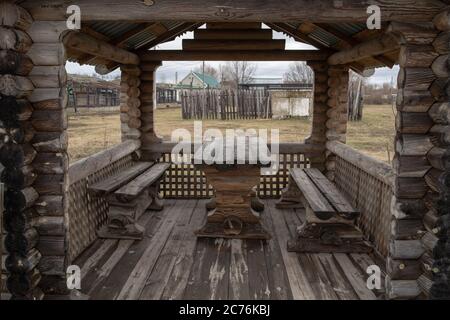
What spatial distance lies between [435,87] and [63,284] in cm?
394

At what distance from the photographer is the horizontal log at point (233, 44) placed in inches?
293

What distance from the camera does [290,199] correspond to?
306 inches

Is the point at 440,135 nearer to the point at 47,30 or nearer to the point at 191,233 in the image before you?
the point at 47,30

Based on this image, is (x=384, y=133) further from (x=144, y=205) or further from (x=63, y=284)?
(x=63, y=284)

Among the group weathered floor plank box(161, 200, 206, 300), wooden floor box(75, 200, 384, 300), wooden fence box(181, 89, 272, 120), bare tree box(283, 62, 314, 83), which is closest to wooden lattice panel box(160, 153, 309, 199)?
weathered floor plank box(161, 200, 206, 300)

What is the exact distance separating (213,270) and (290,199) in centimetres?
316

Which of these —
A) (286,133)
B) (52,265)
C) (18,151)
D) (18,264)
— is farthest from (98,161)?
(286,133)

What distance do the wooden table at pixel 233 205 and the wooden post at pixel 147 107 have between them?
8.48ft

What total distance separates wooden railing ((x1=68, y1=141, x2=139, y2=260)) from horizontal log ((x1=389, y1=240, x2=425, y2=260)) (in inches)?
134

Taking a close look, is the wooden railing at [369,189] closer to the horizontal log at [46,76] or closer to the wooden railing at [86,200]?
the horizontal log at [46,76]

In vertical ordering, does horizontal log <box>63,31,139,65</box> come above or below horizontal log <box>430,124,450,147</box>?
above

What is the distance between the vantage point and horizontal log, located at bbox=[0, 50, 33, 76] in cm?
353

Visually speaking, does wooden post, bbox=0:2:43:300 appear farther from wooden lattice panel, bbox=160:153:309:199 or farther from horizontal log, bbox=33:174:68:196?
wooden lattice panel, bbox=160:153:309:199

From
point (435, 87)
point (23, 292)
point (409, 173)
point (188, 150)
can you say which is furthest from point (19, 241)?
point (188, 150)
